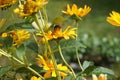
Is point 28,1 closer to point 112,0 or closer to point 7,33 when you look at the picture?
point 7,33

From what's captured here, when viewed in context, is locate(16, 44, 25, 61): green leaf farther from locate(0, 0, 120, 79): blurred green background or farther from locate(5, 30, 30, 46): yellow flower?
locate(0, 0, 120, 79): blurred green background

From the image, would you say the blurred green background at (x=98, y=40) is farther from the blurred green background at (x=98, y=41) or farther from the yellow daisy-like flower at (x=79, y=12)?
the yellow daisy-like flower at (x=79, y=12)

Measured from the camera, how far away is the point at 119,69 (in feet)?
14.2

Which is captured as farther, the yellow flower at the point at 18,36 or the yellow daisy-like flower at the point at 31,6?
the yellow flower at the point at 18,36

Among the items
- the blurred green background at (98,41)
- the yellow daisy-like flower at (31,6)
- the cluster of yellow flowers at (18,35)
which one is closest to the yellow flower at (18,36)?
the cluster of yellow flowers at (18,35)

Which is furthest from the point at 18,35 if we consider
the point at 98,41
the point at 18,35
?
the point at 98,41

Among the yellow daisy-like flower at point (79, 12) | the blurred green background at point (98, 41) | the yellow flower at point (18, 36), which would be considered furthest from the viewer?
the blurred green background at point (98, 41)

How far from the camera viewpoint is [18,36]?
1.30 m

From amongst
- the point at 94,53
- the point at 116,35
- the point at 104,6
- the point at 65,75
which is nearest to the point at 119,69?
the point at 94,53

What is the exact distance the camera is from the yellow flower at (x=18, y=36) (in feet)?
4.22

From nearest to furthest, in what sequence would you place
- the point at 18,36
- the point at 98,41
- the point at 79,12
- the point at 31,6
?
the point at 31,6
the point at 18,36
the point at 79,12
the point at 98,41

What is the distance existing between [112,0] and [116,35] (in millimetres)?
1748

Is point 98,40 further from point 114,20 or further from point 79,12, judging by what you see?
point 114,20

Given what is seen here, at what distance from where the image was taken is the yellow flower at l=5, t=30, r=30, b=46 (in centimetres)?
129
